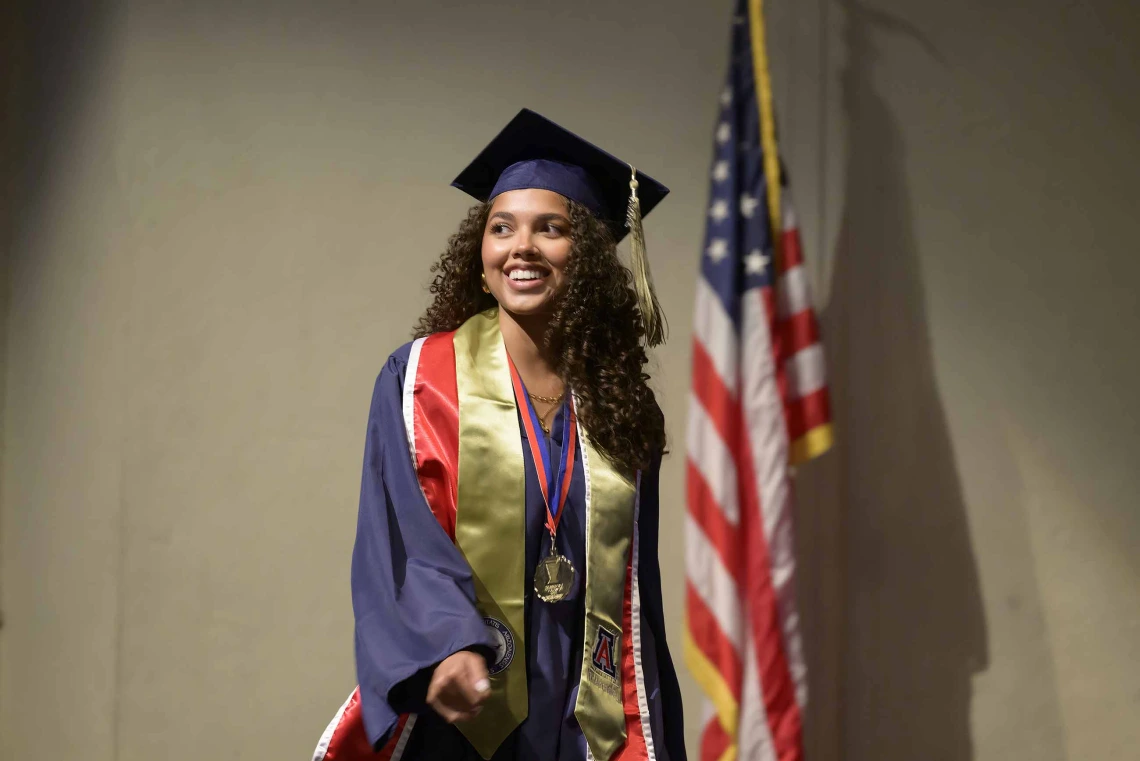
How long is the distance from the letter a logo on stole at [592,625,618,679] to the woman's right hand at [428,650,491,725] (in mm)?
252

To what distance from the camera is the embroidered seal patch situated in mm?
1624

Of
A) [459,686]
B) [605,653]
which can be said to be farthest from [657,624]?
[459,686]

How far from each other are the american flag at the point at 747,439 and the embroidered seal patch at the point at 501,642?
48cm

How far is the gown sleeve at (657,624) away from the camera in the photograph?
1833 mm

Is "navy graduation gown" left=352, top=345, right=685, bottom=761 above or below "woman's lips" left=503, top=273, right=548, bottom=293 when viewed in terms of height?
below

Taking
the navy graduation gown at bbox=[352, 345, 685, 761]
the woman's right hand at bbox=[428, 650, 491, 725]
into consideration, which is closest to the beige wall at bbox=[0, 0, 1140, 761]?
the navy graduation gown at bbox=[352, 345, 685, 761]

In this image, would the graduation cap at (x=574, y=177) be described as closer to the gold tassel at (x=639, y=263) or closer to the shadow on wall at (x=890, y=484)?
the gold tassel at (x=639, y=263)

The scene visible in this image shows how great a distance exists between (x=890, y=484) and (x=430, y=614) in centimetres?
141

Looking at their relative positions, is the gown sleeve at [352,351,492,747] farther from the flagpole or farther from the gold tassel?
the flagpole

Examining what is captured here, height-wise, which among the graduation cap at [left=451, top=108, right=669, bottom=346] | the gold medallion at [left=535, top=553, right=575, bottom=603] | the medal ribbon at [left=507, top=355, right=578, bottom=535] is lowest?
the gold medallion at [left=535, top=553, right=575, bottom=603]

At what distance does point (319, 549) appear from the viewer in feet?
A: 8.42

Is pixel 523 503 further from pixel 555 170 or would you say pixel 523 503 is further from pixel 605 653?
pixel 555 170

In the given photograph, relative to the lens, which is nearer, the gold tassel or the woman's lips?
the woman's lips

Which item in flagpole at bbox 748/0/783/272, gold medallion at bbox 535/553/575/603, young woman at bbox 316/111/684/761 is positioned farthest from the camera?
flagpole at bbox 748/0/783/272
